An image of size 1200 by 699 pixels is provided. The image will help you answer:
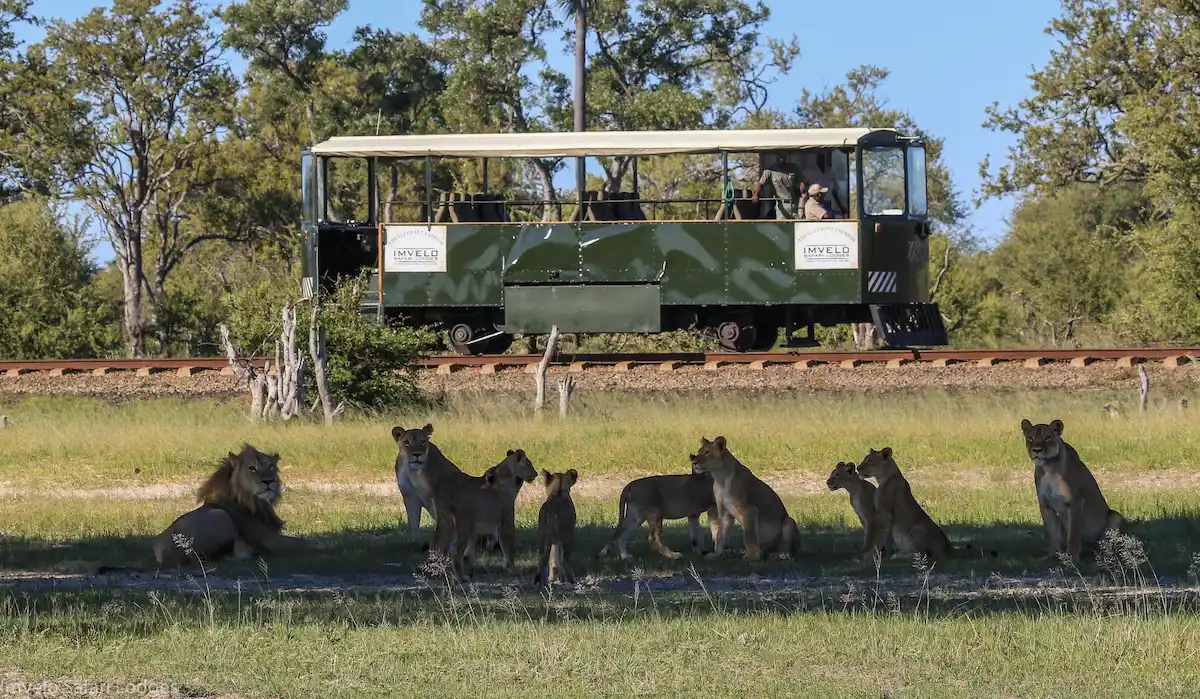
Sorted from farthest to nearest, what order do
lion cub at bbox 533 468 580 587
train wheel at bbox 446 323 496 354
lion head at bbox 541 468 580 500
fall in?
1. train wheel at bbox 446 323 496 354
2. lion head at bbox 541 468 580 500
3. lion cub at bbox 533 468 580 587

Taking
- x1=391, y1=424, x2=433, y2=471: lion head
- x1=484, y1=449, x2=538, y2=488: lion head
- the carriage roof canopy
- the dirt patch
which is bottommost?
the dirt patch

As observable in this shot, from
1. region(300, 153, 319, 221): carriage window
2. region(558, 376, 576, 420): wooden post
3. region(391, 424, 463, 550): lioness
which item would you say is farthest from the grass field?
region(300, 153, 319, 221): carriage window

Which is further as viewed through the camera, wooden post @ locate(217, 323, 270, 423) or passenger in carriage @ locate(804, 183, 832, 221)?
passenger in carriage @ locate(804, 183, 832, 221)

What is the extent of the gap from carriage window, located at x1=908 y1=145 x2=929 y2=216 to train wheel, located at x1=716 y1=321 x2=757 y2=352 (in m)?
2.81

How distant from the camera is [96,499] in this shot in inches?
554

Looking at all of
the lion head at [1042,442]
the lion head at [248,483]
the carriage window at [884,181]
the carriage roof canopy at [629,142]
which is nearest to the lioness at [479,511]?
the lion head at [248,483]

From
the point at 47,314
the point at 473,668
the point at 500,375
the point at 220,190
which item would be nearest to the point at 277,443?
the point at 500,375

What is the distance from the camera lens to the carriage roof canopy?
2322 cm

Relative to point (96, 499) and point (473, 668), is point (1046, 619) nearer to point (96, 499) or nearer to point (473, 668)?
point (473, 668)

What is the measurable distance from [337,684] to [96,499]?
7.96 meters

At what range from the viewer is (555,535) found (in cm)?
899

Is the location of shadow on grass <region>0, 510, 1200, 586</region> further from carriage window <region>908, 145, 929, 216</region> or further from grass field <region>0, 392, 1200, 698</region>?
carriage window <region>908, 145, 929, 216</region>

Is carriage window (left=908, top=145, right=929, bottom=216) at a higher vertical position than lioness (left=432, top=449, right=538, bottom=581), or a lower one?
higher

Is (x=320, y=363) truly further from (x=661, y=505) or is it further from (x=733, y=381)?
(x=661, y=505)
